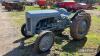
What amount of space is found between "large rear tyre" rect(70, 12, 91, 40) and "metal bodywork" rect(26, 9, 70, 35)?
626 millimetres

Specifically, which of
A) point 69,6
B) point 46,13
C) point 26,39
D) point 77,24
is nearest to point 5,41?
point 26,39

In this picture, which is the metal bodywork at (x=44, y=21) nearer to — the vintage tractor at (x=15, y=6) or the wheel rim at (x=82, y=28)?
the wheel rim at (x=82, y=28)

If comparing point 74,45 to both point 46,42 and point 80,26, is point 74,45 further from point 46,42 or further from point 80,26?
point 46,42

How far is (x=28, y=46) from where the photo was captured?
962cm

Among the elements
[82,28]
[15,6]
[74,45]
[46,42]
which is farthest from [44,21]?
[15,6]

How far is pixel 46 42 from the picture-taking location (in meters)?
8.88

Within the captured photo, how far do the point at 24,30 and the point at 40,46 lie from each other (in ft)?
9.14

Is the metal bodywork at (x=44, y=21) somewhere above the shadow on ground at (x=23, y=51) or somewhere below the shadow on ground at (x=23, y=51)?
above

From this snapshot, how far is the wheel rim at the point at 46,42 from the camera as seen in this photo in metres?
8.70

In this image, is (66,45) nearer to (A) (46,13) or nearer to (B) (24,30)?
(A) (46,13)

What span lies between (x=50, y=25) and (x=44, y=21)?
1.15 feet

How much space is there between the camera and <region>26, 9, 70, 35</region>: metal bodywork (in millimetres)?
9492

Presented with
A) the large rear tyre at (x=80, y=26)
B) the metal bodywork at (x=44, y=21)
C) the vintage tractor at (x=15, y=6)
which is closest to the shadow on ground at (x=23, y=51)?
the metal bodywork at (x=44, y=21)

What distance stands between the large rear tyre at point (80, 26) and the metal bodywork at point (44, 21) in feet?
2.05
